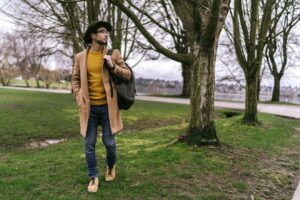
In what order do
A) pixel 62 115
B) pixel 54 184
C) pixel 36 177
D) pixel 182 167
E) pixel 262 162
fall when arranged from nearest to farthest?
pixel 54 184 < pixel 36 177 < pixel 182 167 < pixel 262 162 < pixel 62 115

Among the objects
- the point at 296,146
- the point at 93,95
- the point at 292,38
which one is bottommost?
the point at 296,146

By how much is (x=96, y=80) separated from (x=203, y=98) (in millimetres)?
3588

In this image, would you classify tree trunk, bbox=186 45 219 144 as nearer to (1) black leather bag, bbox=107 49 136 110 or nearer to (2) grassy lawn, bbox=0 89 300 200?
(2) grassy lawn, bbox=0 89 300 200

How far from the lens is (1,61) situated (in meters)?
57.1

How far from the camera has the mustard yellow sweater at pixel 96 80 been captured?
17.5 ft

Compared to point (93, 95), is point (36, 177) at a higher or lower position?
lower

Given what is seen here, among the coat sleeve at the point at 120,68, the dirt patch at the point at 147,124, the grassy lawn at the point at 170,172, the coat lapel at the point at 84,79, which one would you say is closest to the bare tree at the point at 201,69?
the grassy lawn at the point at 170,172

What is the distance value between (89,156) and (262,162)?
406 cm

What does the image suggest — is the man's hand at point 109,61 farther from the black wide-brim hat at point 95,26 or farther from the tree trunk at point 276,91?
the tree trunk at point 276,91

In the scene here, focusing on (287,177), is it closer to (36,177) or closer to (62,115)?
(36,177)

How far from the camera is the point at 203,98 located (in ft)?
27.6

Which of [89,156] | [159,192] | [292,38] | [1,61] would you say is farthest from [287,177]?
[1,61]

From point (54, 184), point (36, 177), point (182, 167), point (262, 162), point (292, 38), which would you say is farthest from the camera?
point (292, 38)

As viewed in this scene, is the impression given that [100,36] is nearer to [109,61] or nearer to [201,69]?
[109,61]
